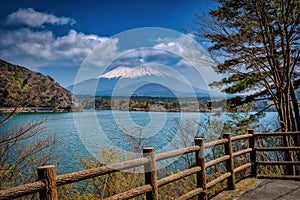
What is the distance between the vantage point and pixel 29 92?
537cm

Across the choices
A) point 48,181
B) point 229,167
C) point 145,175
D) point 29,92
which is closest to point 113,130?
point 29,92

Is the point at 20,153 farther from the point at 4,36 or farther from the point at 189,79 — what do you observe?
the point at 4,36

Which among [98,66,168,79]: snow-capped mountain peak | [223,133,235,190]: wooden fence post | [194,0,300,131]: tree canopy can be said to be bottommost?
[223,133,235,190]: wooden fence post

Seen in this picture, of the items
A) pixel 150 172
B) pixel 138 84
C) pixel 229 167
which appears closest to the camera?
pixel 150 172

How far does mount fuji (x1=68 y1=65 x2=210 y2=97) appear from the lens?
532cm

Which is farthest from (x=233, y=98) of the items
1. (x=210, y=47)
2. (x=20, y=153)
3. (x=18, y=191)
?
Result: (x=18, y=191)

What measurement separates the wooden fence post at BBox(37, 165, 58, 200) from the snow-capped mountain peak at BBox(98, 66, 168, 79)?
3.16 meters

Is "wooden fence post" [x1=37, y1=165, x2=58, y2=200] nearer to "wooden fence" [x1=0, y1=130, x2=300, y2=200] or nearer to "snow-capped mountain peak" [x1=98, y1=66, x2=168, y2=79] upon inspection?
"wooden fence" [x1=0, y1=130, x2=300, y2=200]

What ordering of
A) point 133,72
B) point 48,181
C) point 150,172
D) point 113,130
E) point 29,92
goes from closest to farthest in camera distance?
point 48,181 < point 150,172 < point 29,92 < point 133,72 < point 113,130

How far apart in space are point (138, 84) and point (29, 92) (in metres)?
2.20

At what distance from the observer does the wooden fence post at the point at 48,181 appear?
2.45 m

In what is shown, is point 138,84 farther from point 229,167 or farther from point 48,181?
point 48,181

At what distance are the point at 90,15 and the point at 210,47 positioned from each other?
6.83m

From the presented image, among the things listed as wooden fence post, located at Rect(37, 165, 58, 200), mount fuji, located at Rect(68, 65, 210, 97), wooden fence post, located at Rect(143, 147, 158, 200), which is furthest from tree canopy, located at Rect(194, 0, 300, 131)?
wooden fence post, located at Rect(37, 165, 58, 200)
